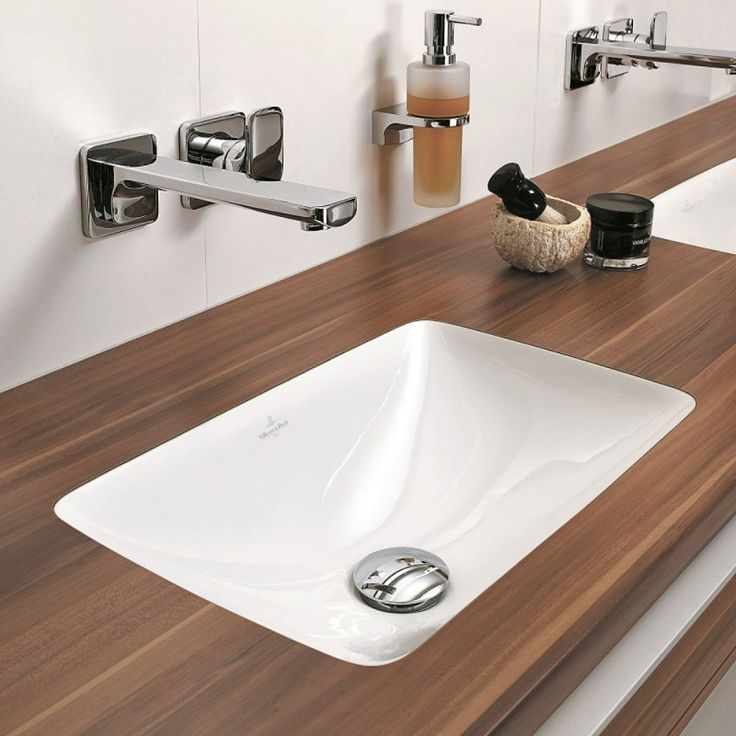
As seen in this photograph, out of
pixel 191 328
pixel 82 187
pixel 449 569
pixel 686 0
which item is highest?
pixel 686 0

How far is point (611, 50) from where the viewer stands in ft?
4.66

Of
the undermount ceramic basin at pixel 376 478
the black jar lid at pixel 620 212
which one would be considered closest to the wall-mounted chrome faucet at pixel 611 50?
the black jar lid at pixel 620 212

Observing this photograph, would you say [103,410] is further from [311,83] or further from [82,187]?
[311,83]

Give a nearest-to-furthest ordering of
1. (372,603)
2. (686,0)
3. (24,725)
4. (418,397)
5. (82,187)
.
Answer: (24,725), (372,603), (82,187), (418,397), (686,0)

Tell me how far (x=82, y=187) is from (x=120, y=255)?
0.07 metres

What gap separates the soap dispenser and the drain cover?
1.56 feet

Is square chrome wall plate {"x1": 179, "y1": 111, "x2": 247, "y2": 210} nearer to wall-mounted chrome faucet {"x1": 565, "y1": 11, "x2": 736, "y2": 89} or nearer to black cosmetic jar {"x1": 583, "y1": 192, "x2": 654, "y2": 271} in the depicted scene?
black cosmetic jar {"x1": 583, "y1": 192, "x2": 654, "y2": 271}

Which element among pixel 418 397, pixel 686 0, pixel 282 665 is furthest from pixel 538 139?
pixel 282 665

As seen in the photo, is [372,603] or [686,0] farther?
[686,0]

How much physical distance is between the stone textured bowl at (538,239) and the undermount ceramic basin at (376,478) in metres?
0.15

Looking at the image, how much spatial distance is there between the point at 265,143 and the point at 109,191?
0.16 meters

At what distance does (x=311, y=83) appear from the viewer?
42.6 inches

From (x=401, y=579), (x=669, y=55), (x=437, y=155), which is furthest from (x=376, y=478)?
(x=669, y=55)

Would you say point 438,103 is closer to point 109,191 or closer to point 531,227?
point 531,227
